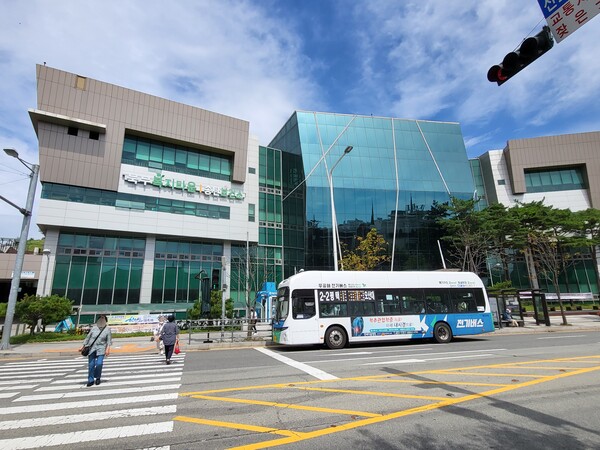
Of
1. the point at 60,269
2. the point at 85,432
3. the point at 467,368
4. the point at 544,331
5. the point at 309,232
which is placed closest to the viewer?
the point at 85,432

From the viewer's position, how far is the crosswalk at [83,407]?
15.9 feet

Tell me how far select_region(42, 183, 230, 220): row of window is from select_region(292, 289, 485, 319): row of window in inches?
937

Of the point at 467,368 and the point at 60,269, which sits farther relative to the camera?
the point at 60,269

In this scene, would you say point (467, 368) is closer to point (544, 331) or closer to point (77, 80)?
point (544, 331)

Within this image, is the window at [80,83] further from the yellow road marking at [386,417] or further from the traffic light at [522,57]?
the yellow road marking at [386,417]

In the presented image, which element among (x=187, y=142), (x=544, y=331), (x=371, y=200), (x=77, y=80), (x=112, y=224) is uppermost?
(x=77, y=80)

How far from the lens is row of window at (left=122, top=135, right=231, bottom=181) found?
3403 centimetres

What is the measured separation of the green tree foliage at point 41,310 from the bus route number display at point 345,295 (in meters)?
17.9

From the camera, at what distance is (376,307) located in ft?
54.1

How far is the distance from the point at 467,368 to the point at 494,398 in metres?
3.40

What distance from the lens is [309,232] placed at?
39219 mm

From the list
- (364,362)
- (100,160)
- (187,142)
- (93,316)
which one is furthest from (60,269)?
(364,362)

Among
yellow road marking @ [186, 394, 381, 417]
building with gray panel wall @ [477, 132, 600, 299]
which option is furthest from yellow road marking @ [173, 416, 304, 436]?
building with gray panel wall @ [477, 132, 600, 299]

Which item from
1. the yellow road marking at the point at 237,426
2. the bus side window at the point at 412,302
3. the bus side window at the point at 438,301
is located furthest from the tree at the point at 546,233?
the yellow road marking at the point at 237,426
